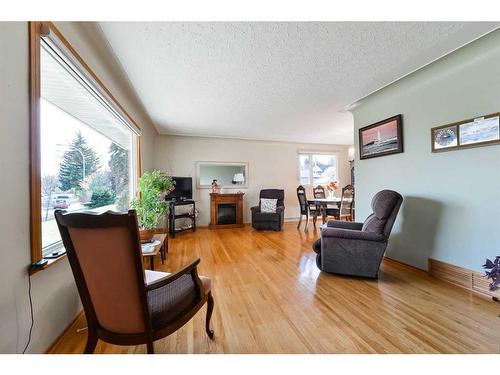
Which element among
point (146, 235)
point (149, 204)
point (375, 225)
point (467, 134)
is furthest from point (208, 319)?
point (467, 134)

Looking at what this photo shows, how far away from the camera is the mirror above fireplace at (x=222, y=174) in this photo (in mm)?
5414

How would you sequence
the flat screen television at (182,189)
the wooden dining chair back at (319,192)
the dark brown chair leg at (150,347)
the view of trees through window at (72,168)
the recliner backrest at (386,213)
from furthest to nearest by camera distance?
the wooden dining chair back at (319,192)
the flat screen television at (182,189)
the recliner backrest at (386,213)
the view of trees through window at (72,168)
the dark brown chair leg at (150,347)

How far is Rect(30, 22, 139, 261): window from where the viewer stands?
3.94 feet

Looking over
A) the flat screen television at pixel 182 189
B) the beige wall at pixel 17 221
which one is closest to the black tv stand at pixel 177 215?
the flat screen television at pixel 182 189

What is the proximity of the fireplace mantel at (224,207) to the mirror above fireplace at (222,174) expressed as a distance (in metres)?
0.46

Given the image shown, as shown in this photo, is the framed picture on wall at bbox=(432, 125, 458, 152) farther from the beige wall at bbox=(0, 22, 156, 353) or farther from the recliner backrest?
the beige wall at bbox=(0, 22, 156, 353)

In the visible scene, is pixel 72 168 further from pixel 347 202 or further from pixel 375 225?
pixel 347 202

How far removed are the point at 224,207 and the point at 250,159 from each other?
1.59 m

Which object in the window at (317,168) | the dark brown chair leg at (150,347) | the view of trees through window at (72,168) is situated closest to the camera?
the dark brown chair leg at (150,347)

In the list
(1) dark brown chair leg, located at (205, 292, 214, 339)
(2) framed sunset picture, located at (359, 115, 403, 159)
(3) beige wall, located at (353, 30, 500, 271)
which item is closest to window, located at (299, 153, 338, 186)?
(2) framed sunset picture, located at (359, 115, 403, 159)

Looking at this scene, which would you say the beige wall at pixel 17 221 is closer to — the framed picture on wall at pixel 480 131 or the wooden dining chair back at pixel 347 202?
the framed picture on wall at pixel 480 131

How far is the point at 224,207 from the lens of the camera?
534 centimetres
